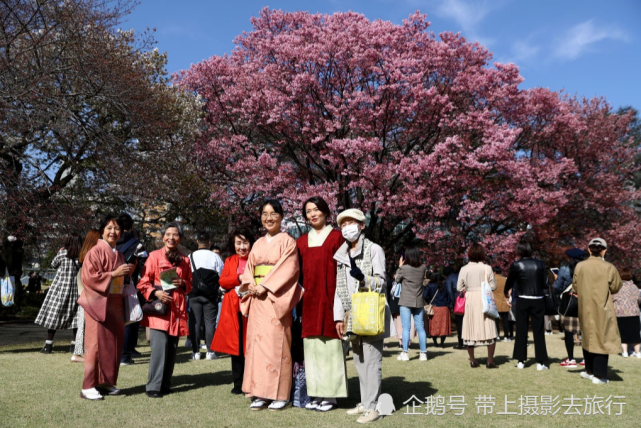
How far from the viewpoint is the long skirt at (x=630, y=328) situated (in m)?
8.15

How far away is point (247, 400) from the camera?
4.98m

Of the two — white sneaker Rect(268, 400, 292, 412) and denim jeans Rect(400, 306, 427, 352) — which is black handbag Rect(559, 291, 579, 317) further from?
white sneaker Rect(268, 400, 292, 412)

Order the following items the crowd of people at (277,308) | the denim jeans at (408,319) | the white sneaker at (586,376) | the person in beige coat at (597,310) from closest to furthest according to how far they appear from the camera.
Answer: the crowd of people at (277,308), the person in beige coat at (597,310), the white sneaker at (586,376), the denim jeans at (408,319)

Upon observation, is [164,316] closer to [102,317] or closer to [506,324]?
[102,317]

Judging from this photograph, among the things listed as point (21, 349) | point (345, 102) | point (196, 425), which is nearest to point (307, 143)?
point (345, 102)

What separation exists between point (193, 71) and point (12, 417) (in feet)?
45.9

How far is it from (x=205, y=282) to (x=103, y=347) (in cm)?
259

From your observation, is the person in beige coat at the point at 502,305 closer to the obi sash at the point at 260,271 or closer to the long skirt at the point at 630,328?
the long skirt at the point at 630,328

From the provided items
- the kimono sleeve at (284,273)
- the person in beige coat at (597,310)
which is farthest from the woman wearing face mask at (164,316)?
the person in beige coat at (597,310)

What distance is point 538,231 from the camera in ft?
53.0

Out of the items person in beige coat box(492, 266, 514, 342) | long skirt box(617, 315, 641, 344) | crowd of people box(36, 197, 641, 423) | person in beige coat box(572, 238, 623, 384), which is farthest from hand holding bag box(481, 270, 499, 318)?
person in beige coat box(492, 266, 514, 342)

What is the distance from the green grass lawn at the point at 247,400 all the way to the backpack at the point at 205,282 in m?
0.99

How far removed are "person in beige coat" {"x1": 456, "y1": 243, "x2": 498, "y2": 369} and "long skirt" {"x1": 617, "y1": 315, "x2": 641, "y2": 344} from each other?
2.39 m

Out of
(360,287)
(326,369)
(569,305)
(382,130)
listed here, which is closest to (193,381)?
(326,369)
